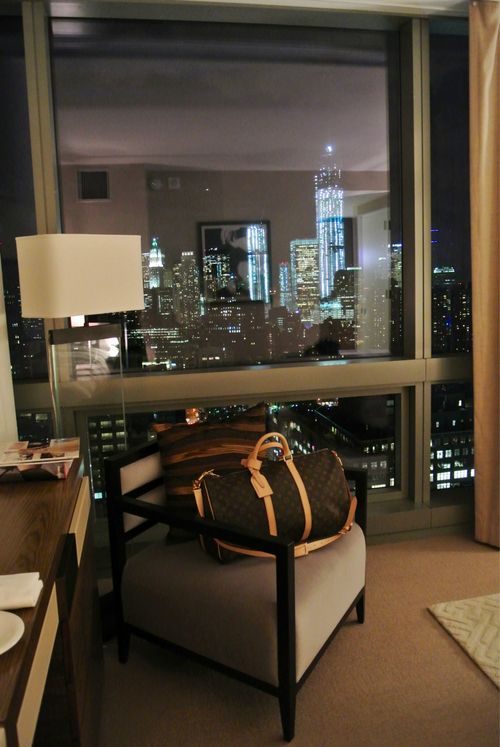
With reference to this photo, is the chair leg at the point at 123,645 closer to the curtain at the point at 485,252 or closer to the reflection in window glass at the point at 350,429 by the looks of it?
the reflection in window glass at the point at 350,429

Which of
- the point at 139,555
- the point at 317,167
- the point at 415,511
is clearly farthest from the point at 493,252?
the point at 139,555

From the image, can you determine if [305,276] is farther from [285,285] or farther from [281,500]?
[281,500]

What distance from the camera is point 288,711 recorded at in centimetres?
178

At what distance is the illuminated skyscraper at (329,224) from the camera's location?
10.0 ft

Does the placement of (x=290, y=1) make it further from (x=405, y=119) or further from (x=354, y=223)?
(x=354, y=223)

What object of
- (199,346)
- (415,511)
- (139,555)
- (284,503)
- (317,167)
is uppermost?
(317,167)

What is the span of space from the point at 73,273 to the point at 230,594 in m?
1.18

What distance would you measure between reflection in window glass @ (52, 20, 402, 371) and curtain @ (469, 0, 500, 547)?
0.44 meters

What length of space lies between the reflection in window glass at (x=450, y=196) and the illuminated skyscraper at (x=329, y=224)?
0.50m

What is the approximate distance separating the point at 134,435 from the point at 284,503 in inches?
49.8

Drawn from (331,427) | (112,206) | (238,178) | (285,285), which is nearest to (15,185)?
(112,206)

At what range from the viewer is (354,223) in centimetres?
311

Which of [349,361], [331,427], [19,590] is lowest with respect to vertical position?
[331,427]

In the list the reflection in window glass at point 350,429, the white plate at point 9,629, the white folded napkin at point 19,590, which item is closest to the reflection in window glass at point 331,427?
the reflection in window glass at point 350,429
